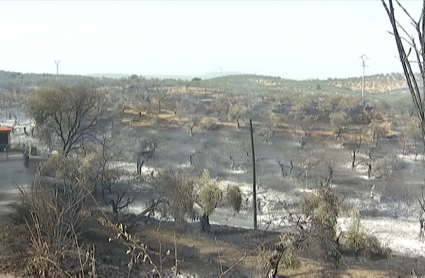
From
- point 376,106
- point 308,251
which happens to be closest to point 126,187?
point 308,251

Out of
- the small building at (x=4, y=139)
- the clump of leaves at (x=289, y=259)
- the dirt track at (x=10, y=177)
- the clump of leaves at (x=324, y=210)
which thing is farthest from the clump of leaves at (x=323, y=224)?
the small building at (x=4, y=139)

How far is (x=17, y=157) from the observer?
117 feet

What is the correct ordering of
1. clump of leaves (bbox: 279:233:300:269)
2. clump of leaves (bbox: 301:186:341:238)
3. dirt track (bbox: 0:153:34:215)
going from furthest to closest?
1. dirt track (bbox: 0:153:34:215)
2. clump of leaves (bbox: 301:186:341:238)
3. clump of leaves (bbox: 279:233:300:269)

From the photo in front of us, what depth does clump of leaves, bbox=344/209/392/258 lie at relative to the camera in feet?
69.0

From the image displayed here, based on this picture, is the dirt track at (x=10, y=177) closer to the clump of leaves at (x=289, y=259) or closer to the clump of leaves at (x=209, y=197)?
the clump of leaves at (x=209, y=197)

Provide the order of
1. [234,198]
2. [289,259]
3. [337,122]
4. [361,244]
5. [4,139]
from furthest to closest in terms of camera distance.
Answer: [337,122], [4,139], [234,198], [361,244], [289,259]

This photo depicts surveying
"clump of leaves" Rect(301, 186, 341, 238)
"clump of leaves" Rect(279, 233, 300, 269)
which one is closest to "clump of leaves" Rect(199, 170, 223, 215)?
"clump of leaves" Rect(301, 186, 341, 238)

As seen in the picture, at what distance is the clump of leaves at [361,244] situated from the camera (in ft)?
69.0

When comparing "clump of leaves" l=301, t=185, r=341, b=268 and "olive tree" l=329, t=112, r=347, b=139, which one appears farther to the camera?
"olive tree" l=329, t=112, r=347, b=139

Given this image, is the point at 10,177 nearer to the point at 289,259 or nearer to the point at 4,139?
the point at 4,139

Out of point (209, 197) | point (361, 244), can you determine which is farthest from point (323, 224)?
point (209, 197)

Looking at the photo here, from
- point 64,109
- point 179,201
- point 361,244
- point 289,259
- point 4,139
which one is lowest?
point 361,244

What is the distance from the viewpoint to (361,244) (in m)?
21.2

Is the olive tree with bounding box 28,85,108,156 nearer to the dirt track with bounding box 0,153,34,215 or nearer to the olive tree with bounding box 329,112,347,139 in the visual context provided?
the dirt track with bounding box 0,153,34,215
